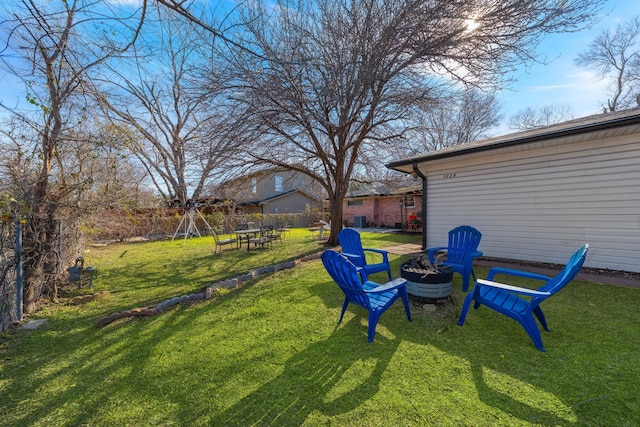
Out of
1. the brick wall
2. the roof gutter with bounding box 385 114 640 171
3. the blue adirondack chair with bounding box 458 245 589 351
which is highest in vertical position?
the roof gutter with bounding box 385 114 640 171

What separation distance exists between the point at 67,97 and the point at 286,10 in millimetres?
4463

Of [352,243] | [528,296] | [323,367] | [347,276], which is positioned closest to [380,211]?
[352,243]

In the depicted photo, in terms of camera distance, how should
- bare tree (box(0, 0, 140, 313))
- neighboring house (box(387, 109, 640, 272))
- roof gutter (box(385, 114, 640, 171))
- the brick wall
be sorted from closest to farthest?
1. bare tree (box(0, 0, 140, 313))
2. roof gutter (box(385, 114, 640, 171))
3. neighboring house (box(387, 109, 640, 272))
4. the brick wall

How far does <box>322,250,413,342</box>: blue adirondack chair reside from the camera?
2820 mm

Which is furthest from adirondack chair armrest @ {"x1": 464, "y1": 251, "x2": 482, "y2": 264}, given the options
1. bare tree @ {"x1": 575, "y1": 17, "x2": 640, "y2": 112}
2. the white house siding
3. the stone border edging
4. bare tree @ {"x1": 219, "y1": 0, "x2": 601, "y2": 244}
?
bare tree @ {"x1": 575, "y1": 17, "x2": 640, "y2": 112}

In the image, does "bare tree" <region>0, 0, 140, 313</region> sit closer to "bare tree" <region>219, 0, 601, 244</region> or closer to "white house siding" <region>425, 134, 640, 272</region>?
"bare tree" <region>219, 0, 601, 244</region>

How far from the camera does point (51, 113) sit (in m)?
3.91

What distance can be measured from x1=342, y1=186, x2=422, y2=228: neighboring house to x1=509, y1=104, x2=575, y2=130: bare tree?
1065cm

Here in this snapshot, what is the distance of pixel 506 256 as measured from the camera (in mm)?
6188

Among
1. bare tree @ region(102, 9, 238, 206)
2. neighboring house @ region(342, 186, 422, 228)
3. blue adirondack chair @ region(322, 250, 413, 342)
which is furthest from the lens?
neighboring house @ region(342, 186, 422, 228)

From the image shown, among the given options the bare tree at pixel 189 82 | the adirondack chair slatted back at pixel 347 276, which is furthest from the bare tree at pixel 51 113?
the adirondack chair slatted back at pixel 347 276

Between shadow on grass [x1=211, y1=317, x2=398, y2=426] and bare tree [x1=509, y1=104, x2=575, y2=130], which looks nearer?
shadow on grass [x1=211, y1=317, x2=398, y2=426]

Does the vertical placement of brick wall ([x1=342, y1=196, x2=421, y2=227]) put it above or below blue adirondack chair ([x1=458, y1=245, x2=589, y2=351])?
above

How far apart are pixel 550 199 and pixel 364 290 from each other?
5.22m
